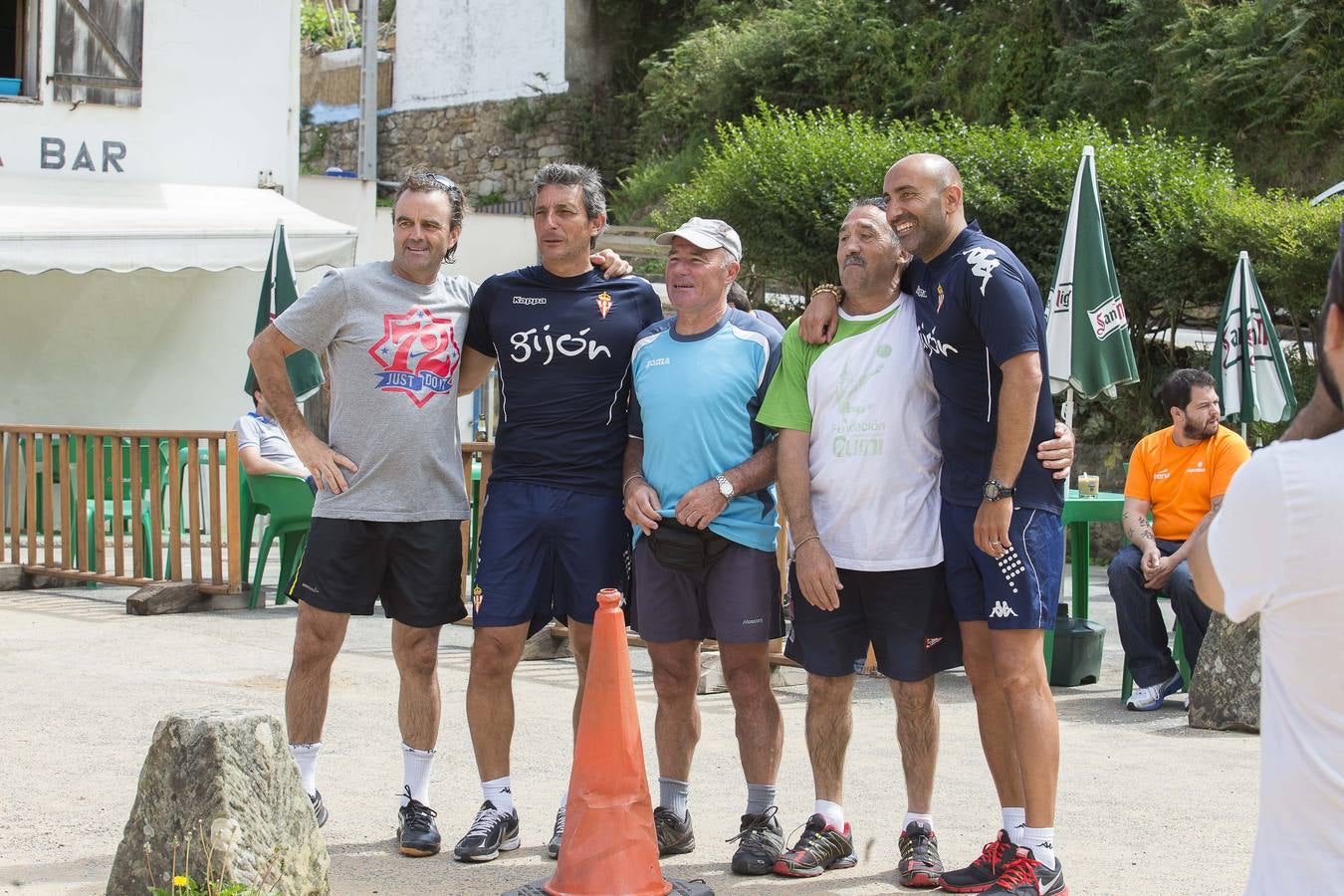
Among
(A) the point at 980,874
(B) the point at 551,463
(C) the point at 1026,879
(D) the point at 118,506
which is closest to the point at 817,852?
(A) the point at 980,874

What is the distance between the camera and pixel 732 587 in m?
4.81

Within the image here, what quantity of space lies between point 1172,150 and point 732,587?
13820 mm

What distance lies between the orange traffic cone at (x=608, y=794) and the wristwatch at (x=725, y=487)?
1.72ft

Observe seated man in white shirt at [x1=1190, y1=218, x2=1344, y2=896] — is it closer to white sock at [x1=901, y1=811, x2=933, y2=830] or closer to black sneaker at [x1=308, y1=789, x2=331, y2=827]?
white sock at [x1=901, y1=811, x2=933, y2=830]

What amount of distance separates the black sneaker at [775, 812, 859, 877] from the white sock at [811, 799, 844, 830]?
1 cm

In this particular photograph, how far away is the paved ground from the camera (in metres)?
4.68

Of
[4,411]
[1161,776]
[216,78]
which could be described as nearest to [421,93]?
[216,78]

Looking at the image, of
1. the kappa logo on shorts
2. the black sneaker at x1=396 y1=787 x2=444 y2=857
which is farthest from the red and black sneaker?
the black sneaker at x1=396 y1=787 x2=444 y2=857

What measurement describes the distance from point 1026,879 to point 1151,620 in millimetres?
3740

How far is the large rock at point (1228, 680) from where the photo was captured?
7.00 meters

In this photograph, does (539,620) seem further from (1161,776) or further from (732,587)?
(1161,776)

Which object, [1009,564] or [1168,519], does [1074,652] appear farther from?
[1009,564]

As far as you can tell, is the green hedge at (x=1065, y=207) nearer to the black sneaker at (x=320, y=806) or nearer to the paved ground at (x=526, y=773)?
the paved ground at (x=526, y=773)

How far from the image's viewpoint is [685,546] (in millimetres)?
4754
